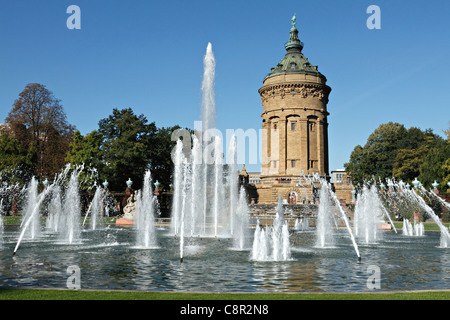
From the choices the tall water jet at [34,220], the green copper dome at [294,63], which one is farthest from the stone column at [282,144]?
the tall water jet at [34,220]

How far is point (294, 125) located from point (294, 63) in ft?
32.6

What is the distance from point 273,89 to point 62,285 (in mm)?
61102

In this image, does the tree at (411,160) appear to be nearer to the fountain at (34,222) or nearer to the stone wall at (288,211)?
the stone wall at (288,211)

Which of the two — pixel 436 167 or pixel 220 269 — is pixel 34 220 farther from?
pixel 436 167

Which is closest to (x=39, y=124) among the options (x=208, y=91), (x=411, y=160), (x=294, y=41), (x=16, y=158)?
(x=16, y=158)

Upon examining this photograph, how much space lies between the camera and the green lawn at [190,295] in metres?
8.30

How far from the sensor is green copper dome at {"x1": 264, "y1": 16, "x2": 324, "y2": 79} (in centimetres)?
6828

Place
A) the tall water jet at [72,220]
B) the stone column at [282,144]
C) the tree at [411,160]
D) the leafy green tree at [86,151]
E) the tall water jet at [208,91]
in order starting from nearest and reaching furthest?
the tall water jet at [72,220] < the tall water jet at [208,91] < the leafy green tree at [86,151] < the tree at [411,160] < the stone column at [282,144]

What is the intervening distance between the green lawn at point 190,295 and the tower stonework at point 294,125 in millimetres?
56525

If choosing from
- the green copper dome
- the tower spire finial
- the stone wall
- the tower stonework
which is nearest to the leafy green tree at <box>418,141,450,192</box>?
the stone wall

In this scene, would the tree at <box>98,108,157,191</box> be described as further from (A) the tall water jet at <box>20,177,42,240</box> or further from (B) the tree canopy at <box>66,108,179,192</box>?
(A) the tall water jet at <box>20,177,42,240</box>

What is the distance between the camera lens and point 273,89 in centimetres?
6844
